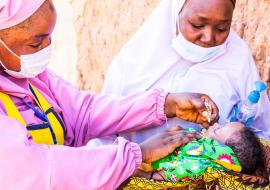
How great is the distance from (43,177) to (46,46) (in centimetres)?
74

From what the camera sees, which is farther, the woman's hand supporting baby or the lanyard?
the woman's hand supporting baby

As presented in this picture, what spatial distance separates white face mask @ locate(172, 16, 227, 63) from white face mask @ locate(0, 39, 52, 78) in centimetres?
91

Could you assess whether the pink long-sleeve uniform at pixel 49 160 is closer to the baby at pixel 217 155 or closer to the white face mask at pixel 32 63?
the white face mask at pixel 32 63

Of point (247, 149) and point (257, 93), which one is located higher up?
point (257, 93)

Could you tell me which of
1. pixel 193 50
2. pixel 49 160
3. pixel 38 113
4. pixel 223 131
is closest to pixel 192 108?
pixel 223 131

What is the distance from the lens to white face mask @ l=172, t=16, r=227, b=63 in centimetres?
342

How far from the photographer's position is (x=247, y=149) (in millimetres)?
2893

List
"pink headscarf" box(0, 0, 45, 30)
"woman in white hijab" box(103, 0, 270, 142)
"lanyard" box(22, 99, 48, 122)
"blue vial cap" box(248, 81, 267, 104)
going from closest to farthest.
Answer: "pink headscarf" box(0, 0, 45, 30) → "lanyard" box(22, 99, 48, 122) → "blue vial cap" box(248, 81, 267, 104) → "woman in white hijab" box(103, 0, 270, 142)

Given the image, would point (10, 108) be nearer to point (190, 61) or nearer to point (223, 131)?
point (223, 131)

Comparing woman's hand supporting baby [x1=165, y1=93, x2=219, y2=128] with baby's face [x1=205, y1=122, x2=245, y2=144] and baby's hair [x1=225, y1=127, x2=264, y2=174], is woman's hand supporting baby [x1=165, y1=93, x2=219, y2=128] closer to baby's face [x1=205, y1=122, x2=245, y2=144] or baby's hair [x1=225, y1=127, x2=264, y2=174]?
baby's face [x1=205, y1=122, x2=245, y2=144]

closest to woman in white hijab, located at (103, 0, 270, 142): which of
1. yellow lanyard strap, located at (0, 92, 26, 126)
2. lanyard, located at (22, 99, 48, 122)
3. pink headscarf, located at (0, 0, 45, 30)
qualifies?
lanyard, located at (22, 99, 48, 122)

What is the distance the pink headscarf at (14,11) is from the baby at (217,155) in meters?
1.02

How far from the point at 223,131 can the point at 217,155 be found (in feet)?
0.84

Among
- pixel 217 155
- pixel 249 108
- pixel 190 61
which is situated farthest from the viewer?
pixel 190 61
